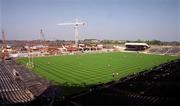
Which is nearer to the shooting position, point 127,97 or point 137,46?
point 127,97

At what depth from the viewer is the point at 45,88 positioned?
32.8 m

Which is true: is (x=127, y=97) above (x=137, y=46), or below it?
below

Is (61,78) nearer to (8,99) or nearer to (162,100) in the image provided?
(8,99)

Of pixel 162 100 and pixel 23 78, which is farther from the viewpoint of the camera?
pixel 23 78

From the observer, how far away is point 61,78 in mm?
40000

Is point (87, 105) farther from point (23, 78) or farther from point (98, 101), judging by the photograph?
point (23, 78)

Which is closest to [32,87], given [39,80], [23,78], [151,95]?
[39,80]

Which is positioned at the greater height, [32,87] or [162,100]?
[162,100]

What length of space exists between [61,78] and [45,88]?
7325 millimetres

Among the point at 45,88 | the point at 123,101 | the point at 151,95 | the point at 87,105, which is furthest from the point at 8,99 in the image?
the point at 151,95

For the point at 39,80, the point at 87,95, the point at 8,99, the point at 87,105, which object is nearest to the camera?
the point at 87,105

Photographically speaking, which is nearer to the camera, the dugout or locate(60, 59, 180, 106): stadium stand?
locate(60, 59, 180, 106): stadium stand

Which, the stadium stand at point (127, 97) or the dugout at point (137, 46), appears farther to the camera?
the dugout at point (137, 46)

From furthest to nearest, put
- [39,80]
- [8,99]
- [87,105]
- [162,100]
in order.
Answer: [39,80] < [8,99] < [87,105] < [162,100]
